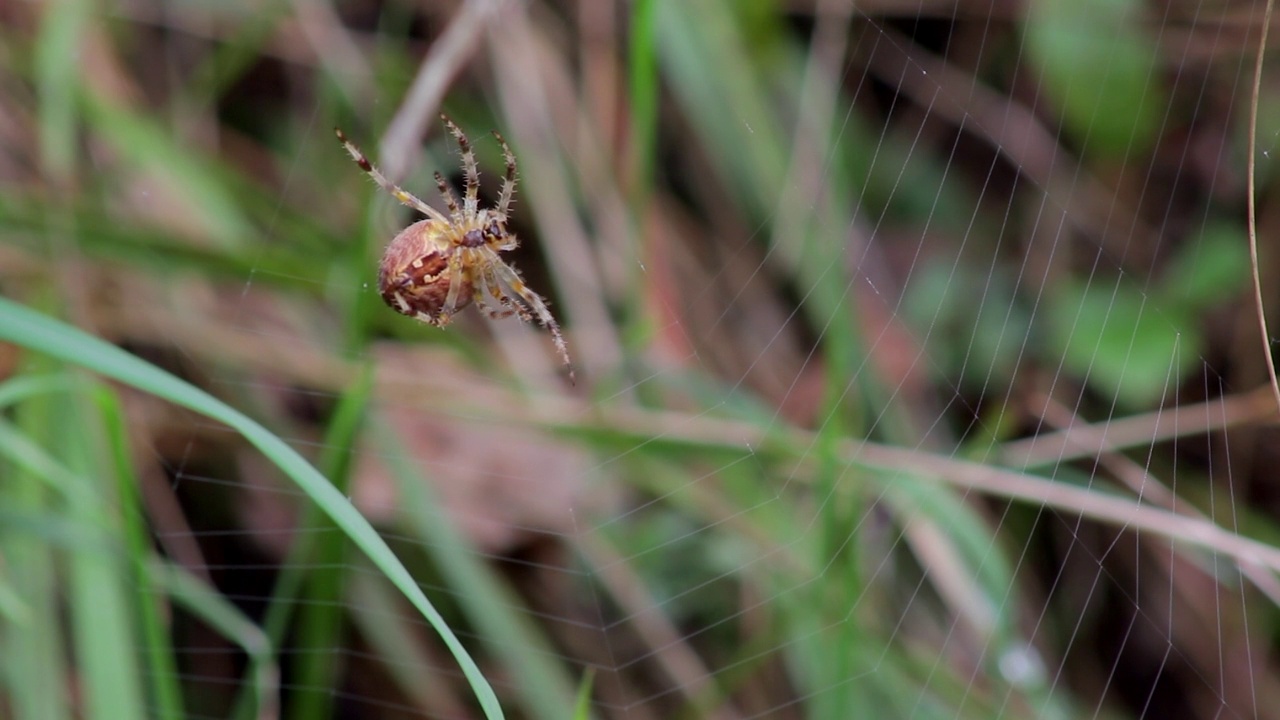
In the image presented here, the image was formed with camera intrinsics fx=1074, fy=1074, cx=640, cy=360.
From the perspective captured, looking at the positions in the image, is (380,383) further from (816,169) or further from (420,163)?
(816,169)

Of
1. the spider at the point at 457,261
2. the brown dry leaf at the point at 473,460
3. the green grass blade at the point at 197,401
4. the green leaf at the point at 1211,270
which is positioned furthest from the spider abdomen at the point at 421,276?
the green leaf at the point at 1211,270

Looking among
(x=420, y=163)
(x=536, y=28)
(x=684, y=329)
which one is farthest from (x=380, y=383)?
(x=536, y=28)

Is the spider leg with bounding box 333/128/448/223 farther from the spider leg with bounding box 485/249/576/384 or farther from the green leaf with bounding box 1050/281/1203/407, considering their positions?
the green leaf with bounding box 1050/281/1203/407

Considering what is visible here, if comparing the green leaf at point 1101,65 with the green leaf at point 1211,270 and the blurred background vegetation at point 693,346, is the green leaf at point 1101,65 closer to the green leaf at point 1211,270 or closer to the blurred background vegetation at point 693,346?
the blurred background vegetation at point 693,346

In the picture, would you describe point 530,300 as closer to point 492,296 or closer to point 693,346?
point 492,296

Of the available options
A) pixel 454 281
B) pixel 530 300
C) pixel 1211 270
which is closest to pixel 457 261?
pixel 454 281

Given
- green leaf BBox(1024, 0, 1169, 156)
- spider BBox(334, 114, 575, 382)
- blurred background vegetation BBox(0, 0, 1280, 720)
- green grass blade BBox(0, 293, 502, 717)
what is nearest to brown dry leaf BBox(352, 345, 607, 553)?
blurred background vegetation BBox(0, 0, 1280, 720)
